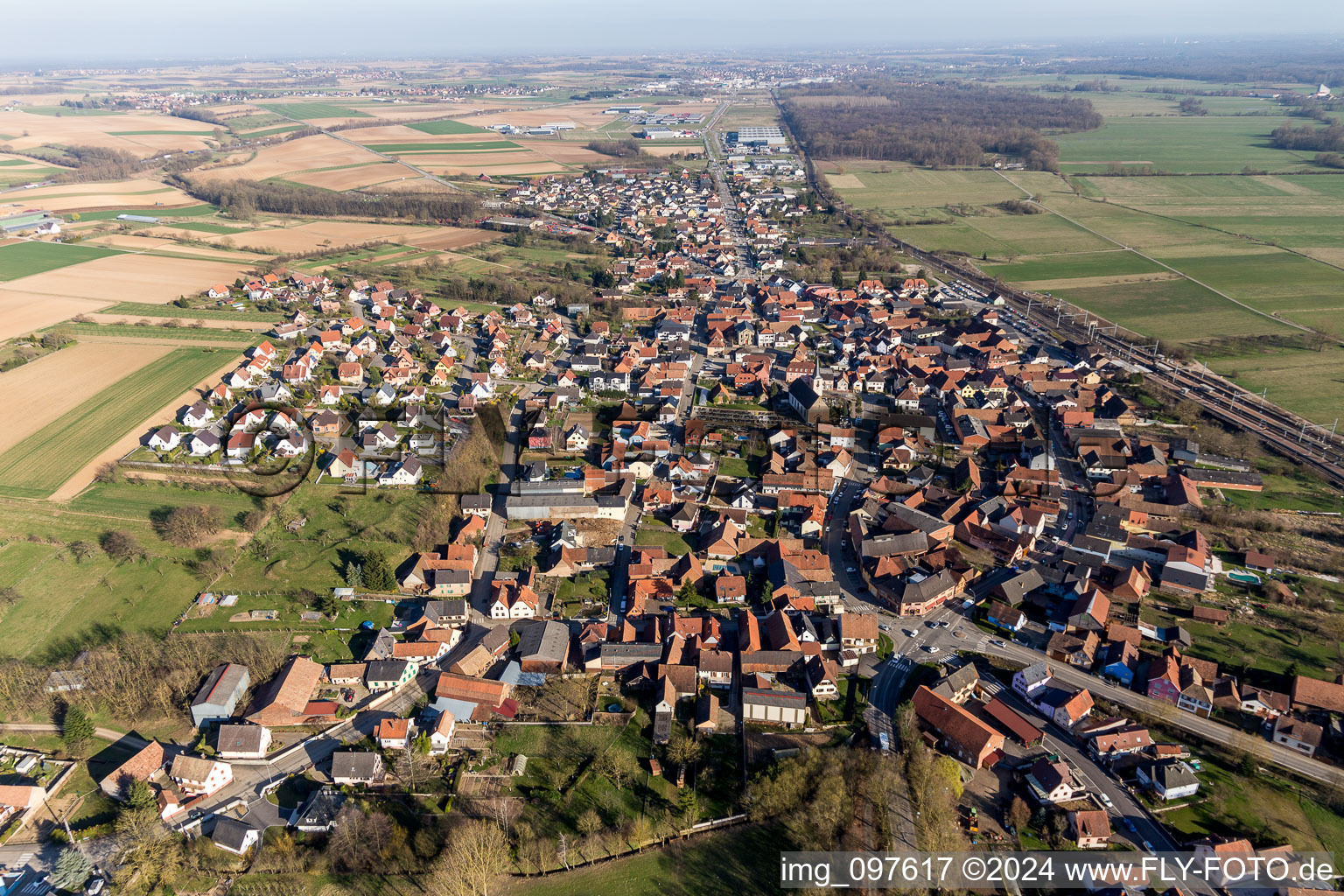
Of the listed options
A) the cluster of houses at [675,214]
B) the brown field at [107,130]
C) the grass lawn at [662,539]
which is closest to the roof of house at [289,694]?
the grass lawn at [662,539]

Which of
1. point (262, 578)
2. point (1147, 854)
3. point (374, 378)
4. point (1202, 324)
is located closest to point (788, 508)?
point (1147, 854)

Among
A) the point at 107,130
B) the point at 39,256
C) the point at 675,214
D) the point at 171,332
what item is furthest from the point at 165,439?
the point at 107,130

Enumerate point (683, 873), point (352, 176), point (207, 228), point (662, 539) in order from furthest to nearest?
point (352, 176) < point (207, 228) < point (662, 539) < point (683, 873)

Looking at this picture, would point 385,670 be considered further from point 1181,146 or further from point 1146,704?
point 1181,146

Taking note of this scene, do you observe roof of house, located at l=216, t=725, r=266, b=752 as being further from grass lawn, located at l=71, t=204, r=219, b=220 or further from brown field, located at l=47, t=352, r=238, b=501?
grass lawn, located at l=71, t=204, r=219, b=220

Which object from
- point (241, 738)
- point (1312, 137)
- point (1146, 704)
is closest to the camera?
point (241, 738)

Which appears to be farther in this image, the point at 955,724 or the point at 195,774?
the point at 955,724

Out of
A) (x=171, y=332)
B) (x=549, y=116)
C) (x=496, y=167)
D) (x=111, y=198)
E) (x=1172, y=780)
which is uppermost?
(x=549, y=116)

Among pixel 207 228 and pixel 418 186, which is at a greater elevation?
pixel 418 186
